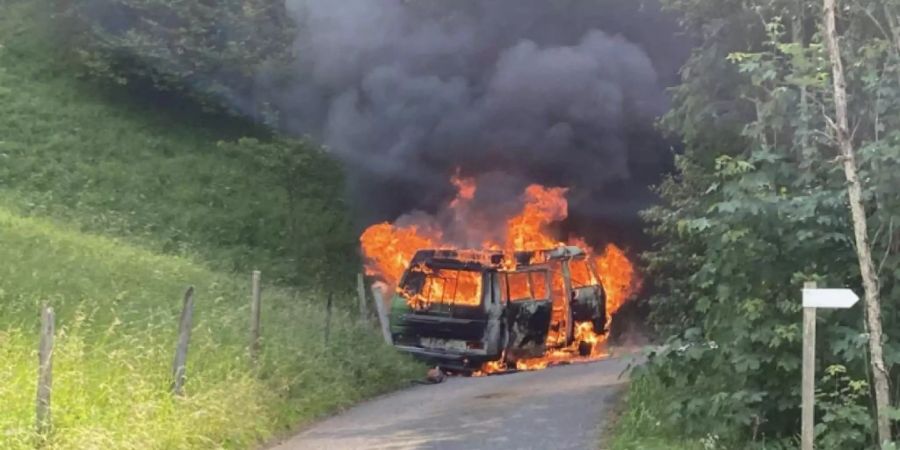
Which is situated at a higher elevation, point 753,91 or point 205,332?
point 753,91

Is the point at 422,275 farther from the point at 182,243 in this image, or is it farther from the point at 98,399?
the point at 98,399

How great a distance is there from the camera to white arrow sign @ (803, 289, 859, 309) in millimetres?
4922

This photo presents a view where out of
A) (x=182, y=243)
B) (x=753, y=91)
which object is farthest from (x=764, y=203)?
(x=182, y=243)

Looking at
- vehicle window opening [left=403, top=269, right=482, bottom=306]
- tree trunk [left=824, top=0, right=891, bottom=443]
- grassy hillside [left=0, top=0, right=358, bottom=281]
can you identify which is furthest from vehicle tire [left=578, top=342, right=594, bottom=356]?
tree trunk [left=824, top=0, right=891, bottom=443]

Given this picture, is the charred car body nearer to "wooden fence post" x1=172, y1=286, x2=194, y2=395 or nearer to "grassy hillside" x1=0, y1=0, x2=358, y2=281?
"grassy hillside" x1=0, y1=0, x2=358, y2=281

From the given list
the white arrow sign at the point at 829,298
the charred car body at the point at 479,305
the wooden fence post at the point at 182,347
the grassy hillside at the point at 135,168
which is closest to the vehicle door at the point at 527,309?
the charred car body at the point at 479,305

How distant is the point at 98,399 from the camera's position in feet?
22.3

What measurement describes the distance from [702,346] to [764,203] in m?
1.27

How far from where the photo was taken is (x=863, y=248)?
553cm

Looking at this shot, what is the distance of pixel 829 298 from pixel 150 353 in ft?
17.4

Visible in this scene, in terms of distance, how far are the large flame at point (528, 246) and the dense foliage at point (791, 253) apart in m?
6.41

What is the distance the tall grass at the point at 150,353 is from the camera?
6.60 metres

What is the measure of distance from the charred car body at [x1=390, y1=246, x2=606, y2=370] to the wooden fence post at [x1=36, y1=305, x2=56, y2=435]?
7.00 metres

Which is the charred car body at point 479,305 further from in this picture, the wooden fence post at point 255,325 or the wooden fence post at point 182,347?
the wooden fence post at point 182,347
